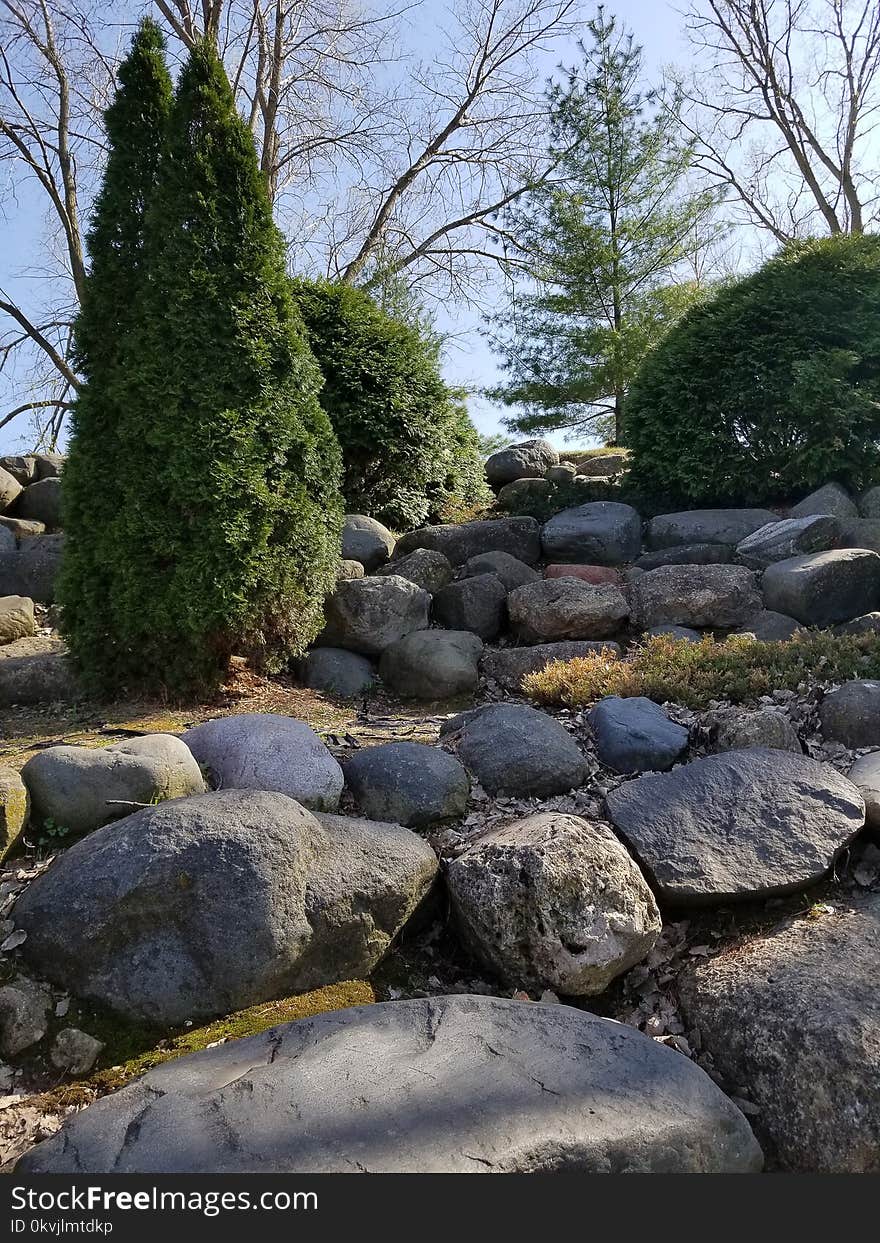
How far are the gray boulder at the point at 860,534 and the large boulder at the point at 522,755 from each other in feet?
13.7

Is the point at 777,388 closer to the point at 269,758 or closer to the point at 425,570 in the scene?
the point at 425,570

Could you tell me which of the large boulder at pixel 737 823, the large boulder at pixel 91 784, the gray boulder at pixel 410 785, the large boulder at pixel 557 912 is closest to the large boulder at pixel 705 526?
the large boulder at pixel 737 823

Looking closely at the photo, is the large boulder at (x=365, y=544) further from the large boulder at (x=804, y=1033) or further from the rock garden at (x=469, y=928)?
the large boulder at (x=804, y=1033)

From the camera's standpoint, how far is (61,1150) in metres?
2.09

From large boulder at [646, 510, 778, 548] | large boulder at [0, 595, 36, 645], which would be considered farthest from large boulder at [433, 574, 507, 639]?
large boulder at [0, 595, 36, 645]

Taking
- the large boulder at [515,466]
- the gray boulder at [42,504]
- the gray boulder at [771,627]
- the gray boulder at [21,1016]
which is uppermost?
the gray boulder at [42,504]

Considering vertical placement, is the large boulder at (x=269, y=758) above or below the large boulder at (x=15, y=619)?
below

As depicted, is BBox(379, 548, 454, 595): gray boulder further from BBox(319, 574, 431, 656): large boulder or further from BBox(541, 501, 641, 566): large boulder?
BBox(541, 501, 641, 566): large boulder

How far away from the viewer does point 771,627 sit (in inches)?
248

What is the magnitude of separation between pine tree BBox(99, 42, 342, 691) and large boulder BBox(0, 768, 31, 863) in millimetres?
2039

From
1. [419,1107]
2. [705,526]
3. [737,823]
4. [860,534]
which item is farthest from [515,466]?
[419,1107]

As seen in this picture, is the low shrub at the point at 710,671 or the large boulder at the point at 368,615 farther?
the large boulder at the point at 368,615

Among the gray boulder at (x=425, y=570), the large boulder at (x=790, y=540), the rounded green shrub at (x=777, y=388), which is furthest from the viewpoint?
the rounded green shrub at (x=777, y=388)

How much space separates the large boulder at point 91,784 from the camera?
3.48 metres
